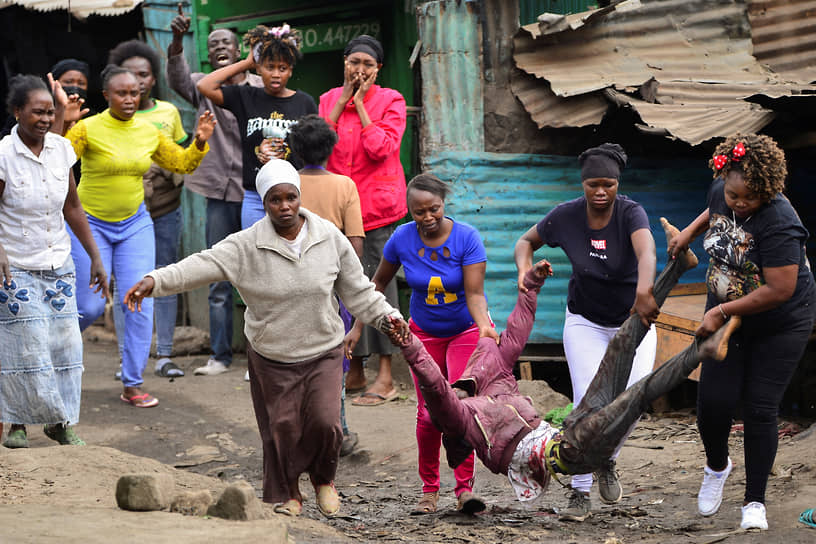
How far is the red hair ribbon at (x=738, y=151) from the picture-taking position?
4.56 m

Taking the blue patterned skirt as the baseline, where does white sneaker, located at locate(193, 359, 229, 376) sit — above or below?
below

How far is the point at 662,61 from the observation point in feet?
28.2

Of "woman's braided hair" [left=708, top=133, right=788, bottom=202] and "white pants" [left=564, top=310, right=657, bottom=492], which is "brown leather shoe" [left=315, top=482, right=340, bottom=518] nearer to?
"white pants" [left=564, top=310, right=657, bottom=492]

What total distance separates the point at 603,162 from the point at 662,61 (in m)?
3.84

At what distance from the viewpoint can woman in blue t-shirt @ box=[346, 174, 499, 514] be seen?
17.5 ft

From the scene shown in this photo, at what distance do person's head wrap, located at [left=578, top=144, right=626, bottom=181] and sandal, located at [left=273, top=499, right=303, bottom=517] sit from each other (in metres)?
2.22

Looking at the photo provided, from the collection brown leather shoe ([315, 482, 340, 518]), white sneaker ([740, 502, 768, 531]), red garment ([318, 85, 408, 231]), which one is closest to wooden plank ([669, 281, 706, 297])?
red garment ([318, 85, 408, 231])

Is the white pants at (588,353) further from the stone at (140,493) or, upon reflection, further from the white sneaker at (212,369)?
the white sneaker at (212,369)

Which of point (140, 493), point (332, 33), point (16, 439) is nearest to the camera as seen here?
point (140, 493)

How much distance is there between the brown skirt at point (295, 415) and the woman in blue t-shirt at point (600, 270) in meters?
1.22

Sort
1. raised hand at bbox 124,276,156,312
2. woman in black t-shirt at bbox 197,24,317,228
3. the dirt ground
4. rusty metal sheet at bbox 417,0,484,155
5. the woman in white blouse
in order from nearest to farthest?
the dirt ground < raised hand at bbox 124,276,156,312 < the woman in white blouse < woman in black t-shirt at bbox 197,24,317,228 < rusty metal sheet at bbox 417,0,484,155

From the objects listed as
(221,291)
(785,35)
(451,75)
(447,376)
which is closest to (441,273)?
(447,376)

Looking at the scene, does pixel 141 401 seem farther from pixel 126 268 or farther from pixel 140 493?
pixel 140 493

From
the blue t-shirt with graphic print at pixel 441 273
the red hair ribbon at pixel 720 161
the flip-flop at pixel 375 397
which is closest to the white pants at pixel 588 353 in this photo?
the blue t-shirt with graphic print at pixel 441 273
